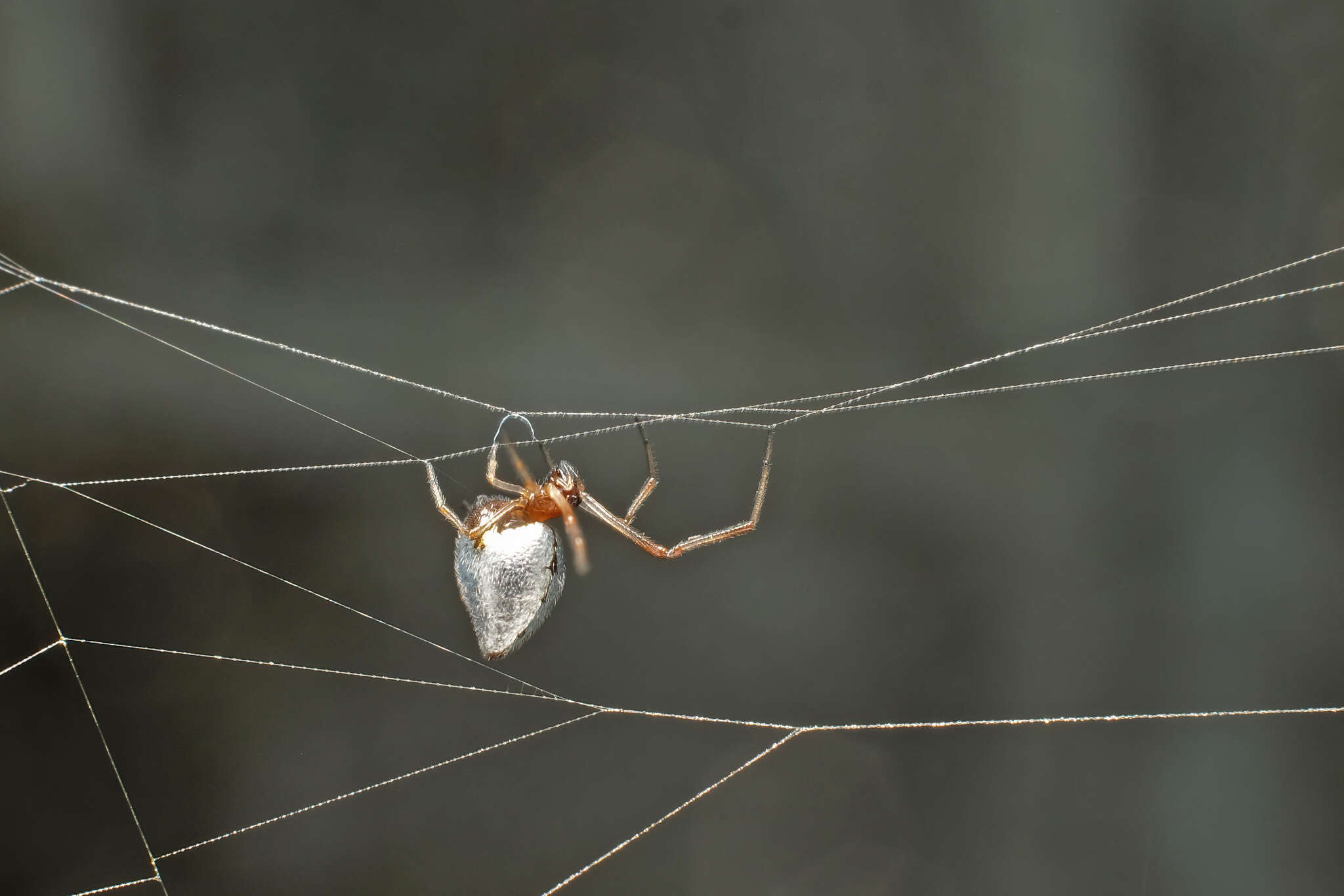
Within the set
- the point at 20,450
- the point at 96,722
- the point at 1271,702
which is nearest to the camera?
the point at 20,450

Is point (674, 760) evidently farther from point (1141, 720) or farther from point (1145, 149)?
point (1145, 149)

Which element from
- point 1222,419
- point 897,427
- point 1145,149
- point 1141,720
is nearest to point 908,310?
point 897,427

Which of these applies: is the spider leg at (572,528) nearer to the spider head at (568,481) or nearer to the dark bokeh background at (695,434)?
the spider head at (568,481)

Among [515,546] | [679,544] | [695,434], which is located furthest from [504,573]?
[695,434]

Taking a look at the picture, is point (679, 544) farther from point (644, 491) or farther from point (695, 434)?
point (695, 434)

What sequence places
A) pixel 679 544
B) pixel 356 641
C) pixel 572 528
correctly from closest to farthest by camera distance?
pixel 572 528
pixel 679 544
pixel 356 641

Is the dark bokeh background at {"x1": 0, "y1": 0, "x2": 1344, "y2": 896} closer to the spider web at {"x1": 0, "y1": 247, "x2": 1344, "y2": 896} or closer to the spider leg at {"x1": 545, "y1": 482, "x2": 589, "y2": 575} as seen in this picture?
the spider web at {"x1": 0, "y1": 247, "x2": 1344, "y2": 896}

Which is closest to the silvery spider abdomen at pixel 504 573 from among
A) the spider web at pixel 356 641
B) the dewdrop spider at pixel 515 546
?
the dewdrop spider at pixel 515 546
